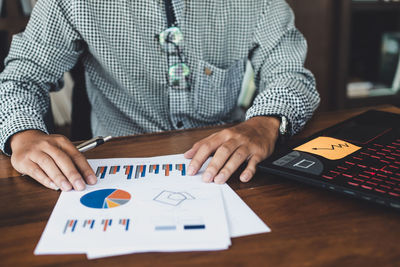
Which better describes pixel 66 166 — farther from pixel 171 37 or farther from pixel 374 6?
pixel 374 6

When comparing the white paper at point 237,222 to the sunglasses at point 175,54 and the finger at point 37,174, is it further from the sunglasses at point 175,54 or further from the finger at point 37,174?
the sunglasses at point 175,54

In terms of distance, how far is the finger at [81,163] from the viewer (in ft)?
1.82

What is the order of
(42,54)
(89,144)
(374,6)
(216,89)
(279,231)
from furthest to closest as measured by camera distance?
(374,6), (216,89), (42,54), (89,144), (279,231)

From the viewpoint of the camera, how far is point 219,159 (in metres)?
0.58

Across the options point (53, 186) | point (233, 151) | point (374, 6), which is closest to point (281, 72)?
point (233, 151)

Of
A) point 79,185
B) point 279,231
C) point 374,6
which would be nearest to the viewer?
point 279,231

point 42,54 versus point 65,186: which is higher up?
point 42,54

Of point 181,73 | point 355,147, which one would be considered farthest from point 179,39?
point 355,147

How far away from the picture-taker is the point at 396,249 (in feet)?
1.25

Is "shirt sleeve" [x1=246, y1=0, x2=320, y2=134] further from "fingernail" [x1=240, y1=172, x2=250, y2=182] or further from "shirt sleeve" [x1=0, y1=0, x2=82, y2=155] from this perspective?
"shirt sleeve" [x1=0, y1=0, x2=82, y2=155]

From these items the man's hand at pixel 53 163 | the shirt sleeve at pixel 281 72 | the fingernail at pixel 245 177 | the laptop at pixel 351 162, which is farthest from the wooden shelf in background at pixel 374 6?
the man's hand at pixel 53 163

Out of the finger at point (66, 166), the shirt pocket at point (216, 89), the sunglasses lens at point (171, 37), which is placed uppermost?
the sunglasses lens at point (171, 37)

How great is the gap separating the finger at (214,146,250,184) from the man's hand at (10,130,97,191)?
194 millimetres

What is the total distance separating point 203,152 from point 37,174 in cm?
27
